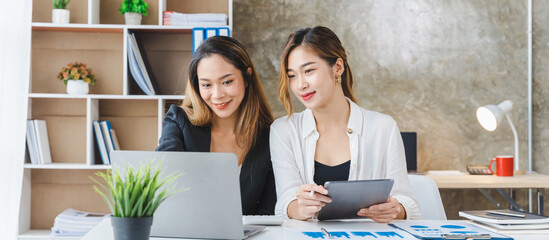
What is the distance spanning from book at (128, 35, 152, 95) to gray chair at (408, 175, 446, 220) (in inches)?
67.6

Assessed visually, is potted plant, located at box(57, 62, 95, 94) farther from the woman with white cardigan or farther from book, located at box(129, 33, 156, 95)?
the woman with white cardigan

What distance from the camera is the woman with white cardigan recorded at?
5.93ft

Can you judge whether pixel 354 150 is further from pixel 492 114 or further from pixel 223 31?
pixel 492 114

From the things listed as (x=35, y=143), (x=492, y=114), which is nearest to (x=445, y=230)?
(x=492, y=114)

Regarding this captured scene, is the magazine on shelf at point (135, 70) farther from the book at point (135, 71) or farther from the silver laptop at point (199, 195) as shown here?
the silver laptop at point (199, 195)

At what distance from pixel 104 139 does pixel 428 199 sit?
1.96 meters

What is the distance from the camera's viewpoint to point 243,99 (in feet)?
6.60

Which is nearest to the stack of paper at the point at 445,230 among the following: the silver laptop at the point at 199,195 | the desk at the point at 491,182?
the silver laptop at the point at 199,195

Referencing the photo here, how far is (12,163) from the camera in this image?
2.71 m

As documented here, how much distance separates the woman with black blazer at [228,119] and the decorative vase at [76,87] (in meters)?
1.22

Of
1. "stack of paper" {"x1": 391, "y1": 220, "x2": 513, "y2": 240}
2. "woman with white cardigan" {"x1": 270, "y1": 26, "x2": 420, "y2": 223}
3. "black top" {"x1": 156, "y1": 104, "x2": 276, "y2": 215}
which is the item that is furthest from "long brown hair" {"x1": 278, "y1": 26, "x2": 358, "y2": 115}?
Result: "stack of paper" {"x1": 391, "y1": 220, "x2": 513, "y2": 240}

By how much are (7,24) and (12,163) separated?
2.44 feet

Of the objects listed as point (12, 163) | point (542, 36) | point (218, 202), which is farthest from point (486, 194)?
point (12, 163)

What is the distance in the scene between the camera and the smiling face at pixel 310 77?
1.82 metres
